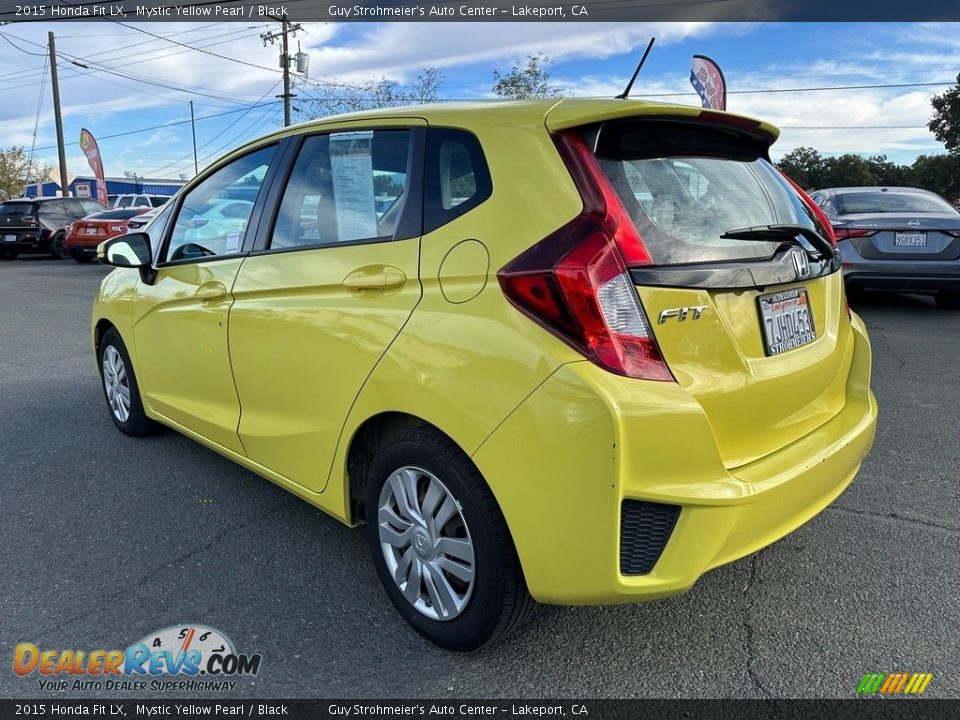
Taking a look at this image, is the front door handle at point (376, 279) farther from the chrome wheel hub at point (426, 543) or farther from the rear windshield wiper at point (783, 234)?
the rear windshield wiper at point (783, 234)

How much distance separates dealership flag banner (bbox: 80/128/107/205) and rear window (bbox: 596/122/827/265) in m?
32.8

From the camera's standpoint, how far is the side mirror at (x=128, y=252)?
11.9 feet

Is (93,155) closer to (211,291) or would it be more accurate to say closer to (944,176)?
(211,291)

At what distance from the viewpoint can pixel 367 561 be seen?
112 inches

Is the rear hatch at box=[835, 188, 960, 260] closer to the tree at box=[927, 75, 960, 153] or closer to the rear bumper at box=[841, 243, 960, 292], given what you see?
the rear bumper at box=[841, 243, 960, 292]

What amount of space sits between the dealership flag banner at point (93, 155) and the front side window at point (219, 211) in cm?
3066

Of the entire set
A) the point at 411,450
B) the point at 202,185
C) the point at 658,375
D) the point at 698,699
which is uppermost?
the point at 202,185

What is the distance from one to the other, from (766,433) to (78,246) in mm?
18227

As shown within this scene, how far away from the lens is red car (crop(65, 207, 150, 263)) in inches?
645

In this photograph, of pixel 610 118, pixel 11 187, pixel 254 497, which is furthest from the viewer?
pixel 11 187

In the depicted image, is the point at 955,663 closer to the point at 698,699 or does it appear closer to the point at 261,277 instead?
the point at 698,699

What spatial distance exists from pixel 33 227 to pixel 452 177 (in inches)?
782

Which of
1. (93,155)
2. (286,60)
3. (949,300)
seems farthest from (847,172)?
(949,300)

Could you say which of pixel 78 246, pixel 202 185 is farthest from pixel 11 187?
pixel 202 185
